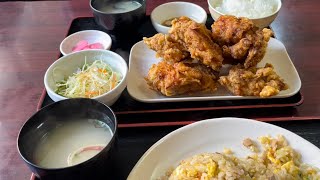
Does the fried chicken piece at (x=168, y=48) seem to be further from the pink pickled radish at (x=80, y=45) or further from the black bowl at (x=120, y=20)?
the pink pickled radish at (x=80, y=45)

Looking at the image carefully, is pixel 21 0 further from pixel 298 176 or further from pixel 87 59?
pixel 298 176

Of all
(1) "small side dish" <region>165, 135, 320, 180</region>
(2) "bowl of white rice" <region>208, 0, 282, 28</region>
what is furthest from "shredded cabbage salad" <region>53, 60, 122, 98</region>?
(2) "bowl of white rice" <region>208, 0, 282, 28</region>

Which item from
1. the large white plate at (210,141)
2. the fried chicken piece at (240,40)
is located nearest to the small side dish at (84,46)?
the fried chicken piece at (240,40)

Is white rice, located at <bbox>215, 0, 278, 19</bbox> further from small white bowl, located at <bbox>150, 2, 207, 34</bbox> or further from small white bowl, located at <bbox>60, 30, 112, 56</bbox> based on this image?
small white bowl, located at <bbox>60, 30, 112, 56</bbox>

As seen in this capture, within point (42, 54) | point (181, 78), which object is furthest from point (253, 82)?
point (42, 54)

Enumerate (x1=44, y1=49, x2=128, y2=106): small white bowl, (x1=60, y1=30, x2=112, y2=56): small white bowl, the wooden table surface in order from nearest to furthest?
the wooden table surface → (x1=44, y1=49, x2=128, y2=106): small white bowl → (x1=60, y1=30, x2=112, y2=56): small white bowl

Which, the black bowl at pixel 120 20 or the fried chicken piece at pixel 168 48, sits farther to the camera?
the black bowl at pixel 120 20
